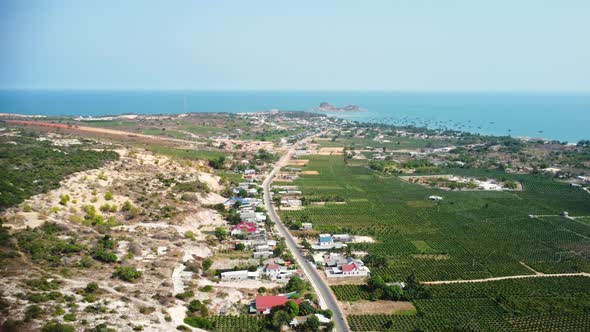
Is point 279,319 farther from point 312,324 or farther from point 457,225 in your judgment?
point 457,225

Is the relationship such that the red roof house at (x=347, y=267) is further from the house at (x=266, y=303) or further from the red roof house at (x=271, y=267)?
the house at (x=266, y=303)

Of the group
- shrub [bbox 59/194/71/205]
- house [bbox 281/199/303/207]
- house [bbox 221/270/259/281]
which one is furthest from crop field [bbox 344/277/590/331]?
shrub [bbox 59/194/71/205]

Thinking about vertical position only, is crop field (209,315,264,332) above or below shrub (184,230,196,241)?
below

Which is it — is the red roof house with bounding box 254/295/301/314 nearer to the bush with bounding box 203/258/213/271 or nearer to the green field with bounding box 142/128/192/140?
the bush with bounding box 203/258/213/271

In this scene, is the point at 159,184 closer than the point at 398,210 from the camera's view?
Yes

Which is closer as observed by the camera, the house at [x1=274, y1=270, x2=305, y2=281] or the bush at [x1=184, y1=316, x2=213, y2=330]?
the bush at [x1=184, y1=316, x2=213, y2=330]

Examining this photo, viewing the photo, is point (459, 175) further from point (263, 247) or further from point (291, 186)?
point (263, 247)

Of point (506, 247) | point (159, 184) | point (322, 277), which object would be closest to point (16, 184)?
point (159, 184)

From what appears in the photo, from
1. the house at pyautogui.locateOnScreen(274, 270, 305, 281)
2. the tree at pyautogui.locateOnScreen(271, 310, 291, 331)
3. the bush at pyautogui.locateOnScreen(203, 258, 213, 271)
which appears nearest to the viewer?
the tree at pyautogui.locateOnScreen(271, 310, 291, 331)
